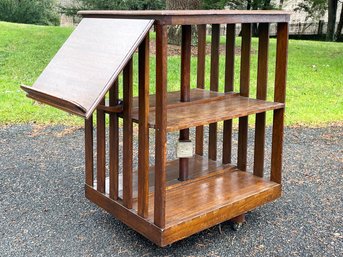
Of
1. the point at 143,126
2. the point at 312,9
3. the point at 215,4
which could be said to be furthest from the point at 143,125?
the point at 312,9

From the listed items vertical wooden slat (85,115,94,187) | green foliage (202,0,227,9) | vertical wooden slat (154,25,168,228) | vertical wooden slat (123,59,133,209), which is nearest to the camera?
vertical wooden slat (154,25,168,228)

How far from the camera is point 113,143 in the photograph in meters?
2.98

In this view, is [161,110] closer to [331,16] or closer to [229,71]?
[229,71]

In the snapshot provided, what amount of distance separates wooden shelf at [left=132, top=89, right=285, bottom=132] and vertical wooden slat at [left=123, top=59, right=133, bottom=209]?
6 cm

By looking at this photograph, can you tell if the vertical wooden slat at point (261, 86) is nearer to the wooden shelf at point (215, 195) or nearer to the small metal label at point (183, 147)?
the wooden shelf at point (215, 195)

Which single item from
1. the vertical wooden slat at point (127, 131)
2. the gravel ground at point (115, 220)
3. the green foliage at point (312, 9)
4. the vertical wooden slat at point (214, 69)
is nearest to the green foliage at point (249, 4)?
the green foliage at point (312, 9)

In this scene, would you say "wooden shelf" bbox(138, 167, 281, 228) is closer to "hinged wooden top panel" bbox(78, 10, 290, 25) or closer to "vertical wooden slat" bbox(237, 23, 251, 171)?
"vertical wooden slat" bbox(237, 23, 251, 171)

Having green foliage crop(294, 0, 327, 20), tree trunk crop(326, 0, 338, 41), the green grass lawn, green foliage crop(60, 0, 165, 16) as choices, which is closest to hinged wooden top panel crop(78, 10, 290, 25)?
the green grass lawn

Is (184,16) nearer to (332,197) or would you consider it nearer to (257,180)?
(257,180)

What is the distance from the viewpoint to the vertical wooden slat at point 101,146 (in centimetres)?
310

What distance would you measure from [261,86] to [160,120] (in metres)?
1.12

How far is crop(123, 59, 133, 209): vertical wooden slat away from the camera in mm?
2750

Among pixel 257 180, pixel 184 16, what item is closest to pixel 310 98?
pixel 257 180

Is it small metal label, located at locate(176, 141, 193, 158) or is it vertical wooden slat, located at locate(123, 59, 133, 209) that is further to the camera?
small metal label, located at locate(176, 141, 193, 158)
